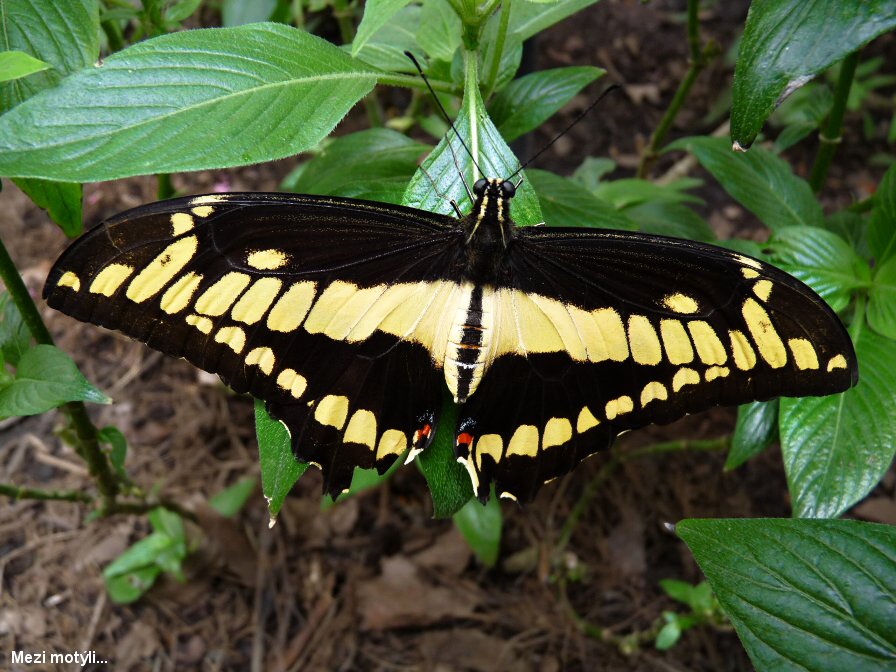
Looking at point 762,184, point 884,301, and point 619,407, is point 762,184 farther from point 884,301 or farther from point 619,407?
point 619,407

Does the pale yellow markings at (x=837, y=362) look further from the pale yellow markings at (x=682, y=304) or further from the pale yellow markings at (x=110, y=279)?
the pale yellow markings at (x=110, y=279)

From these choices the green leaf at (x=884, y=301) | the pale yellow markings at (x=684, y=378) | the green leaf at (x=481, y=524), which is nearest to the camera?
the pale yellow markings at (x=684, y=378)

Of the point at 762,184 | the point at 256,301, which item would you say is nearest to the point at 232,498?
the point at 256,301

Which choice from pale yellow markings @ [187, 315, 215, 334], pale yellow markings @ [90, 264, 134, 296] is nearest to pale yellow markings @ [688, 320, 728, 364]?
pale yellow markings @ [187, 315, 215, 334]

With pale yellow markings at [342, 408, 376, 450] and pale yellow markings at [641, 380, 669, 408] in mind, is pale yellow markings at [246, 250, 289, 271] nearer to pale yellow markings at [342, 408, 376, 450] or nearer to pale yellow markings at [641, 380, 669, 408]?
pale yellow markings at [342, 408, 376, 450]

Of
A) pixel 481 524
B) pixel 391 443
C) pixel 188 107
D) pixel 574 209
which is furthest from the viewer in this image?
pixel 481 524

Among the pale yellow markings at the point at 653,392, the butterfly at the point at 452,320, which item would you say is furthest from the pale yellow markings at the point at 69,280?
the pale yellow markings at the point at 653,392

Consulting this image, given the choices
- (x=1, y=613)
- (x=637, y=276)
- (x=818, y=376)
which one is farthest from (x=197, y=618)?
(x=818, y=376)
